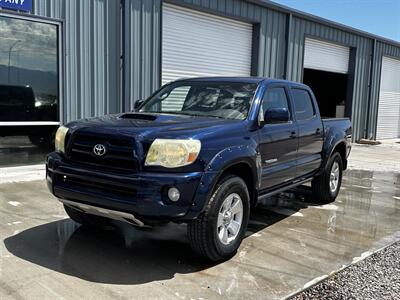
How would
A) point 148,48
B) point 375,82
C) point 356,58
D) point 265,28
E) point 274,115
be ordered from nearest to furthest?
Result: 1. point 274,115
2. point 148,48
3. point 265,28
4. point 356,58
5. point 375,82

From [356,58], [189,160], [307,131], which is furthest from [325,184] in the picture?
[356,58]

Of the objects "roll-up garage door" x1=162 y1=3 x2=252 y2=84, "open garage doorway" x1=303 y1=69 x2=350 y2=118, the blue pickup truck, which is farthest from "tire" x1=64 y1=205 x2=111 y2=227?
"open garage doorway" x1=303 y1=69 x2=350 y2=118

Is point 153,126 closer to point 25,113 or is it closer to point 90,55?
point 25,113

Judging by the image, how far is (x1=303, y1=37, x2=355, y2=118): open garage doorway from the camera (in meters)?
16.9

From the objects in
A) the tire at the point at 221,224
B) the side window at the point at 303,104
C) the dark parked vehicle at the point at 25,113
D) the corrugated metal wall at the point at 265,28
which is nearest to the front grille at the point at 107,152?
the tire at the point at 221,224

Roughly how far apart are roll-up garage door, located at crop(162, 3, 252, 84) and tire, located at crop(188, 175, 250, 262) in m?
7.43

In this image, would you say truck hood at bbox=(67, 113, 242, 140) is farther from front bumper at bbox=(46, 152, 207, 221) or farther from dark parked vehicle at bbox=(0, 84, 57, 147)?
dark parked vehicle at bbox=(0, 84, 57, 147)

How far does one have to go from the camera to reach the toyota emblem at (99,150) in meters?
4.30

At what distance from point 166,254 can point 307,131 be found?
2.84 m

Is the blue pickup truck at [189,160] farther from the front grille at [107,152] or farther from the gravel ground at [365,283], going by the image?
the gravel ground at [365,283]

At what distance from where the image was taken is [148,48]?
10906 millimetres

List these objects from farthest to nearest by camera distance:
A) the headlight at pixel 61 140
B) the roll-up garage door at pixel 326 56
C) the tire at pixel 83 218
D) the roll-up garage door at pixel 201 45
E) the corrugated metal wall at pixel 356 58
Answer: the roll-up garage door at pixel 326 56 < the corrugated metal wall at pixel 356 58 < the roll-up garage door at pixel 201 45 < the tire at pixel 83 218 < the headlight at pixel 61 140

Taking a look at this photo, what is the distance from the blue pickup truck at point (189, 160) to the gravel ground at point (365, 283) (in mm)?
1005

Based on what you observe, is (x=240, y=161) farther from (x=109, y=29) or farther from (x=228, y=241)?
(x=109, y=29)
